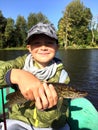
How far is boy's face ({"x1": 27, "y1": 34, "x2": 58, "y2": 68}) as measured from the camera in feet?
9.48

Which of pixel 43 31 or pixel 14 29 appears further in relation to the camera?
pixel 14 29

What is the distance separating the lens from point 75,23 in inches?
2564

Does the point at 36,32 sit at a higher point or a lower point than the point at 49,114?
higher

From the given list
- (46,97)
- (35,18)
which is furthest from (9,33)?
(46,97)

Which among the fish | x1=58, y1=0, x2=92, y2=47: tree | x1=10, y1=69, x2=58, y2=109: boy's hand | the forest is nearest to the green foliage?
the forest

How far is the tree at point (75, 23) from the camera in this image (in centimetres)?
6312

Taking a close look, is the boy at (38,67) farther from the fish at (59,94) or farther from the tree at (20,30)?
the tree at (20,30)

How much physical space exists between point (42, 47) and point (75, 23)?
63130 mm

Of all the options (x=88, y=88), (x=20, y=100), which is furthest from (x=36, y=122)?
(x=88, y=88)

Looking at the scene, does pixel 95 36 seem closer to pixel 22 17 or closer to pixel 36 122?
pixel 22 17

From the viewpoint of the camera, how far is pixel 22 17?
6662 cm

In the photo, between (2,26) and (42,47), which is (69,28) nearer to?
(2,26)

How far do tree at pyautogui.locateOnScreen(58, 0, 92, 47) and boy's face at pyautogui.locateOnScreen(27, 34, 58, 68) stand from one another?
59999mm

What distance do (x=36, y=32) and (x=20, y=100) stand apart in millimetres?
786
